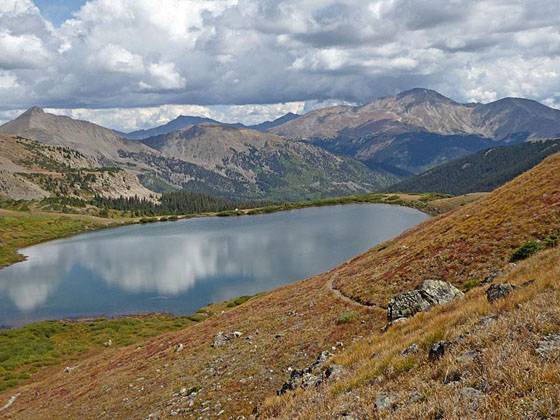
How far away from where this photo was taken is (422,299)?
1020 inches

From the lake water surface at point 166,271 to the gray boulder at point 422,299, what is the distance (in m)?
80.4

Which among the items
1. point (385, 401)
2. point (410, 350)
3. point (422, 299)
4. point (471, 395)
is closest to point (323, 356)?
point (422, 299)

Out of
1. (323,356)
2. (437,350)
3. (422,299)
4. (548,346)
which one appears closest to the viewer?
(548,346)

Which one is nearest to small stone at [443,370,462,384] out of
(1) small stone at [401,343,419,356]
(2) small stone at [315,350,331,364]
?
(1) small stone at [401,343,419,356]

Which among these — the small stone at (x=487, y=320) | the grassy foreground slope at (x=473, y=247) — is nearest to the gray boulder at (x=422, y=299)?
the grassy foreground slope at (x=473, y=247)

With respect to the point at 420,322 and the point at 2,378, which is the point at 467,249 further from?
the point at 2,378

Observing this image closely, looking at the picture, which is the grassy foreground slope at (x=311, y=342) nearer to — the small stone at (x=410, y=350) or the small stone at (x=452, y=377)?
the small stone at (x=410, y=350)

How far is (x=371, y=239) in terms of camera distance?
6270 inches

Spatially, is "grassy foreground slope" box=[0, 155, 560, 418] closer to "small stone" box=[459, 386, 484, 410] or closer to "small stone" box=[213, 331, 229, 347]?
"small stone" box=[213, 331, 229, 347]

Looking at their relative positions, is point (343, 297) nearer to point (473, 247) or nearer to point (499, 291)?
point (473, 247)

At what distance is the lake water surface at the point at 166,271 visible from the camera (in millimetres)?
109750

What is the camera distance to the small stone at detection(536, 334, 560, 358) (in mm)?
11000

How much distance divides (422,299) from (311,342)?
7.91 meters

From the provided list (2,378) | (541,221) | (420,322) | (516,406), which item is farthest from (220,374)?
(2,378)
